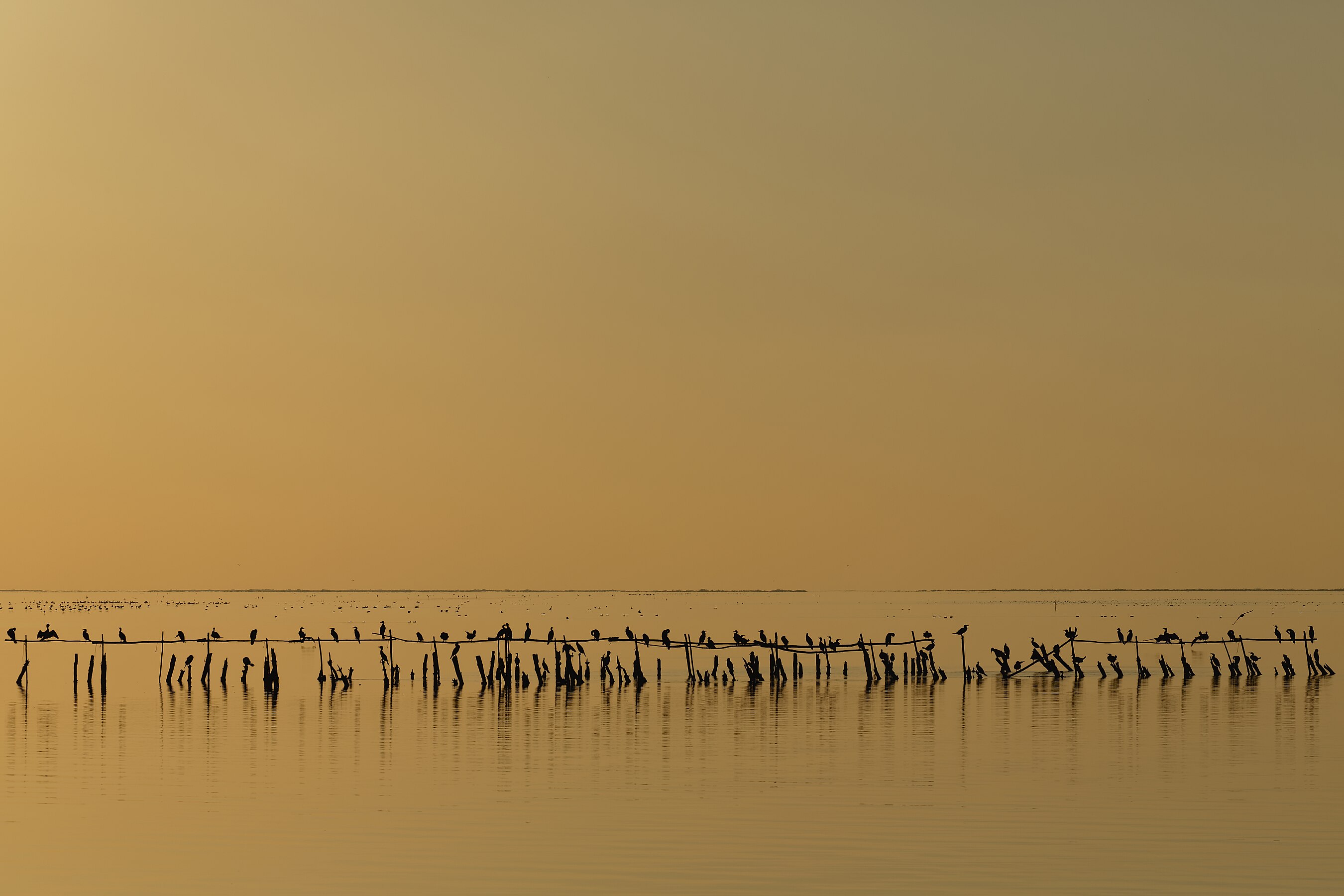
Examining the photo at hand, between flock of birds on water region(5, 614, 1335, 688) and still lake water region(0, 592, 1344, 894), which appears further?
flock of birds on water region(5, 614, 1335, 688)

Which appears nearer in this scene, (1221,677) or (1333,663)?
(1221,677)

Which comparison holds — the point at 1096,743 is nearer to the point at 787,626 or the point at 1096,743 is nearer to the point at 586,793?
the point at 586,793

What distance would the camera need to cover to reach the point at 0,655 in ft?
233

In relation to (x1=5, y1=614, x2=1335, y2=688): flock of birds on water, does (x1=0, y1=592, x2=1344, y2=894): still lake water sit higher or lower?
lower

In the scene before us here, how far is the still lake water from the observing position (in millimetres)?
19578

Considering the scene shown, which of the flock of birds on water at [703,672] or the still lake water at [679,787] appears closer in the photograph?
the still lake water at [679,787]

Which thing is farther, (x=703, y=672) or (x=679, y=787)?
(x=703, y=672)

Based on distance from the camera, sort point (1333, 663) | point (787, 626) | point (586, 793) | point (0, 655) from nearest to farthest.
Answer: point (586, 793) → point (1333, 663) → point (0, 655) → point (787, 626)

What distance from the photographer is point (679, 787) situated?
88.5 ft

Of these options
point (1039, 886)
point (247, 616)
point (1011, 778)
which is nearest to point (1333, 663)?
point (1011, 778)

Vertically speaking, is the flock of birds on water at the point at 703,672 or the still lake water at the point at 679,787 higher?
the flock of birds on water at the point at 703,672

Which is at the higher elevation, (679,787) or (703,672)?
(703,672)

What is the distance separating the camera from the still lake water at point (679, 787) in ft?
64.2

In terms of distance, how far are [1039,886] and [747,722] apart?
2025 cm
